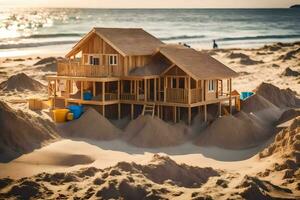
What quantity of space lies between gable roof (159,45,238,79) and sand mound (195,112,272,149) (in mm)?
3019

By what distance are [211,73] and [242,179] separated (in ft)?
45.1

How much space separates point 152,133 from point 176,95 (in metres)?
3.58

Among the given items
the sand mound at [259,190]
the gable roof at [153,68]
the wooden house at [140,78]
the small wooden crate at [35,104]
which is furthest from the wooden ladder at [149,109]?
the sand mound at [259,190]

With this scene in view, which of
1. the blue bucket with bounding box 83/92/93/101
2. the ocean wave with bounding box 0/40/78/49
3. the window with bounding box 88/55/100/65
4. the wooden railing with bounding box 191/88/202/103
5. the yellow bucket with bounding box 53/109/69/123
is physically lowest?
the ocean wave with bounding box 0/40/78/49

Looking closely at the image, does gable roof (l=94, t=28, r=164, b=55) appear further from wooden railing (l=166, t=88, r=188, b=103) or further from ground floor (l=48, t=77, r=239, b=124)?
wooden railing (l=166, t=88, r=188, b=103)

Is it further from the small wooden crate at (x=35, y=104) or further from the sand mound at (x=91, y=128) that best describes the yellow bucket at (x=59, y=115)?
the small wooden crate at (x=35, y=104)

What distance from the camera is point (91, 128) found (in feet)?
116

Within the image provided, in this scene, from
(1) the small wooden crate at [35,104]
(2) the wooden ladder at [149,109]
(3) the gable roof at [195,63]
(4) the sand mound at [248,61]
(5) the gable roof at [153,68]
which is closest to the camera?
(3) the gable roof at [195,63]

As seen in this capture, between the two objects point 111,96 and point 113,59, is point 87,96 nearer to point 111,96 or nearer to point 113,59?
point 111,96

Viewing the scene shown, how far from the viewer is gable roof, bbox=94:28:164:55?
3888 cm

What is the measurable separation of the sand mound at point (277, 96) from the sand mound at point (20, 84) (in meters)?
17.4

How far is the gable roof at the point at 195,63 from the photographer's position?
36875 millimetres

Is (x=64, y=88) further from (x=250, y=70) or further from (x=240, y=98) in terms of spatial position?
(x=250, y=70)

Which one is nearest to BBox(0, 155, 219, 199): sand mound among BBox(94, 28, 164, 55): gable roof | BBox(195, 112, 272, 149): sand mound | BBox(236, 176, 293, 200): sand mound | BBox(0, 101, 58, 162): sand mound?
BBox(236, 176, 293, 200): sand mound
